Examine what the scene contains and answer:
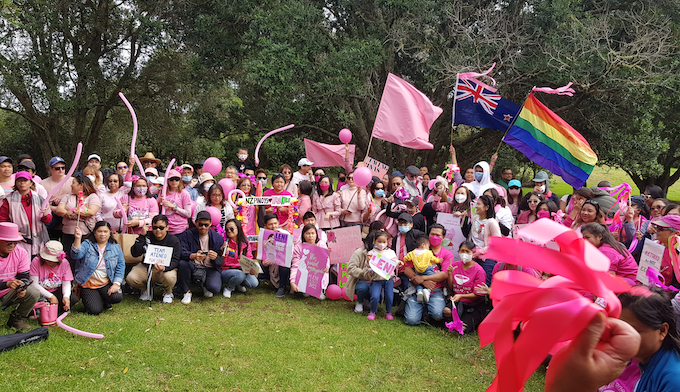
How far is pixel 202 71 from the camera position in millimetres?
13570

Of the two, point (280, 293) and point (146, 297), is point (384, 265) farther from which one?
point (146, 297)

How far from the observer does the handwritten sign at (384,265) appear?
244 inches

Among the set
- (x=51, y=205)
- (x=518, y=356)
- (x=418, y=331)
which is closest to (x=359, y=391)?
(x=418, y=331)

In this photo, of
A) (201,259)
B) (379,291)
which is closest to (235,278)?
(201,259)

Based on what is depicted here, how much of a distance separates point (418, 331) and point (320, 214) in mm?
2807

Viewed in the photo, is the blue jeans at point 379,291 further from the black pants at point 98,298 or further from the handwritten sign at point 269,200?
the black pants at point 98,298

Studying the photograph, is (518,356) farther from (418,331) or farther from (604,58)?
(604,58)

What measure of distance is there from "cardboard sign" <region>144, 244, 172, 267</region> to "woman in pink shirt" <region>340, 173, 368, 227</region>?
2755 millimetres

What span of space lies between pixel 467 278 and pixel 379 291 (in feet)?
3.84

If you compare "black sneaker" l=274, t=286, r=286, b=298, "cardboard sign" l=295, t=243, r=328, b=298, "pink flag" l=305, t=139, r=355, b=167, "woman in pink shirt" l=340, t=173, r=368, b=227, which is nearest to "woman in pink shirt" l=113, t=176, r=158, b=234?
"black sneaker" l=274, t=286, r=286, b=298

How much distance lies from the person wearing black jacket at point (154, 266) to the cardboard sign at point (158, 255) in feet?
0.34

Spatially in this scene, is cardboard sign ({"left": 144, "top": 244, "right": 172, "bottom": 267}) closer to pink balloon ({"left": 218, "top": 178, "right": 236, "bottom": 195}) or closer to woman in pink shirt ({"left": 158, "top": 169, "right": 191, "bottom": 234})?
woman in pink shirt ({"left": 158, "top": 169, "right": 191, "bottom": 234})

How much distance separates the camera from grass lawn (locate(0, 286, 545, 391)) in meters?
4.32

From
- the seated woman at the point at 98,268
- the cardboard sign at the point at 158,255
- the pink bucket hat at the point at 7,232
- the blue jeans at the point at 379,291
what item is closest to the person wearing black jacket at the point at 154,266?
the cardboard sign at the point at 158,255
